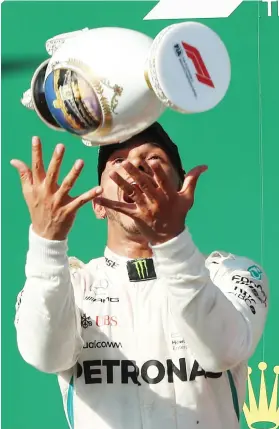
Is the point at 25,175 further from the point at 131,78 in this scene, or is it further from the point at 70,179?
the point at 131,78

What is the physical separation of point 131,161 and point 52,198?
0.32 m

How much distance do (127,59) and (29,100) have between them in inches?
12.9

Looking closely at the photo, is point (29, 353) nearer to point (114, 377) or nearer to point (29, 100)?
point (114, 377)

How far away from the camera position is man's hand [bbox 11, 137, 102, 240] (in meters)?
2.19

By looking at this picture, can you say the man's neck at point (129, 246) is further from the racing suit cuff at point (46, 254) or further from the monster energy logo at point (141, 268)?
the racing suit cuff at point (46, 254)

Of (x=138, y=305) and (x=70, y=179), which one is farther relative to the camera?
(x=138, y=305)

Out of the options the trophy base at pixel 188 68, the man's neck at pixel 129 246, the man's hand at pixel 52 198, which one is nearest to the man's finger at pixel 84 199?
the man's hand at pixel 52 198

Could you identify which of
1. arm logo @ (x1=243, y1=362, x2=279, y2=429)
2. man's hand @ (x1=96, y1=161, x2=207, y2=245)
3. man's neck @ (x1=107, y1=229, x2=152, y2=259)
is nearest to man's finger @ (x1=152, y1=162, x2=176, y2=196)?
man's hand @ (x1=96, y1=161, x2=207, y2=245)

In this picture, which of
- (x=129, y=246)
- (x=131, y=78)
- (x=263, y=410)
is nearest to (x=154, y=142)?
(x=129, y=246)

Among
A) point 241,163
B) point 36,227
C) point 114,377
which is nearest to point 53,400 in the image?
point 241,163

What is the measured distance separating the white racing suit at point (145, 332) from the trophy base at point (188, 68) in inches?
10.8

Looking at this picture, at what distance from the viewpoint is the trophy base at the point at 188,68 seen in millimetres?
2154

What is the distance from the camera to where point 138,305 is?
2508 millimetres

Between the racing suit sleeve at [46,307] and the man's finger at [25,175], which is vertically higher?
the man's finger at [25,175]
